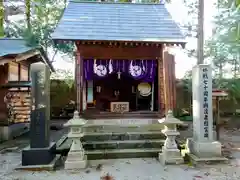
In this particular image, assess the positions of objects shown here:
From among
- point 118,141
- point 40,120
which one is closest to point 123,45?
point 118,141

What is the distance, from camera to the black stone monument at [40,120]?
5336mm

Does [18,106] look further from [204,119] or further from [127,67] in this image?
[204,119]

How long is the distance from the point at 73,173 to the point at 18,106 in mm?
5440

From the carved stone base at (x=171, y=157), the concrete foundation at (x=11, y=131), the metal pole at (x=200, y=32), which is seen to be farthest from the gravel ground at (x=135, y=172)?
the metal pole at (x=200, y=32)

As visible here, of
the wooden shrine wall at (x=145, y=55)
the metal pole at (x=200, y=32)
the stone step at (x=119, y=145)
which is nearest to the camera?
the stone step at (x=119, y=145)

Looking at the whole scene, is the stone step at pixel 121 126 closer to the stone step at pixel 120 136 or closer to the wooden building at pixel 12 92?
the stone step at pixel 120 136

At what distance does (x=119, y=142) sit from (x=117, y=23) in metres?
4.89

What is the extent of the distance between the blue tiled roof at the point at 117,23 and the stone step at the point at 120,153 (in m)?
3.71

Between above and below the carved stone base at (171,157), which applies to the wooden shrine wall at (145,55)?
above

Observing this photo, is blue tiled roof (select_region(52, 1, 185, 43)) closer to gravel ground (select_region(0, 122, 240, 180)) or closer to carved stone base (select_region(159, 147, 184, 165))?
carved stone base (select_region(159, 147, 184, 165))

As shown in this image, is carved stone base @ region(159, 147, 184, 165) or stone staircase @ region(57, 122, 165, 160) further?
stone staircase @ region(57, 122, 165, 160)

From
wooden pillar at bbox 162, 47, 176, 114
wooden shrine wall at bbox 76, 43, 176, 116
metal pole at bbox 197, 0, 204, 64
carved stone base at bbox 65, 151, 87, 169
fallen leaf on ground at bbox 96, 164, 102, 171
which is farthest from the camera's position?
metal pole at bbox 197, 0, 204, 64

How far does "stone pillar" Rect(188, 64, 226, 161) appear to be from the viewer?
557 cm

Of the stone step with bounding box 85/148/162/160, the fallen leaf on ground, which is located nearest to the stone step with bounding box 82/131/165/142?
the stone step with bounding box 85/148/162/160
